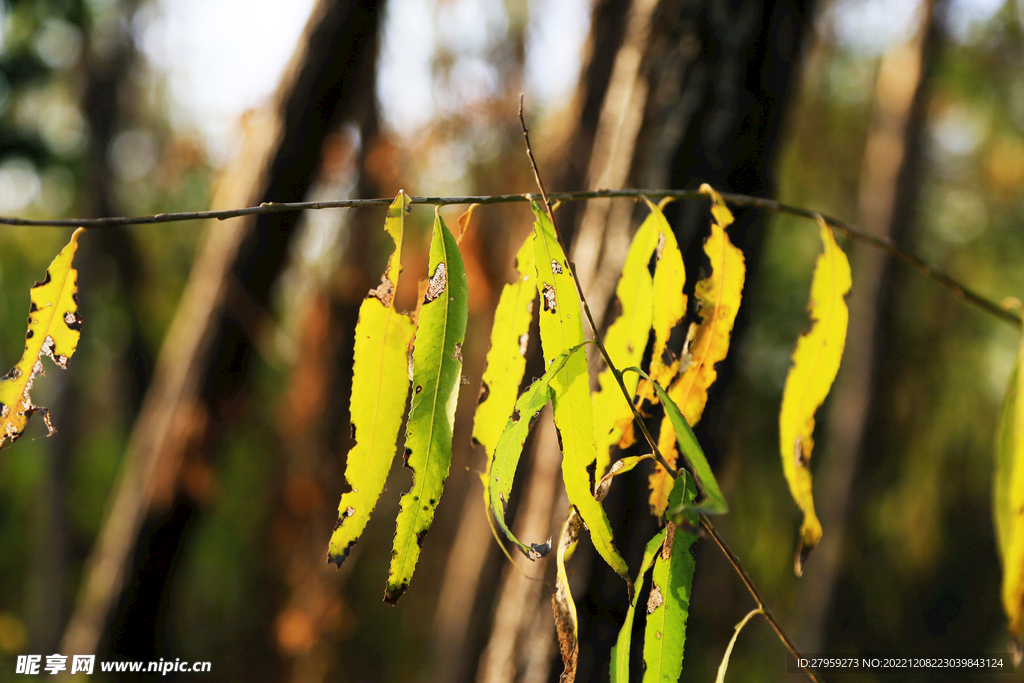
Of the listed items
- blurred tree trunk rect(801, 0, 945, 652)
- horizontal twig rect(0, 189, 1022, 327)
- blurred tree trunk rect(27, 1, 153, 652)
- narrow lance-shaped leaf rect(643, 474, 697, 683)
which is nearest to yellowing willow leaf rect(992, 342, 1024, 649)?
horizontal twig rect(0, 189, 1022, 327)

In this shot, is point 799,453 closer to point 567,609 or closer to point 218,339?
point 567,609

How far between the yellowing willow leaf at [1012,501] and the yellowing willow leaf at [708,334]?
0.85ft

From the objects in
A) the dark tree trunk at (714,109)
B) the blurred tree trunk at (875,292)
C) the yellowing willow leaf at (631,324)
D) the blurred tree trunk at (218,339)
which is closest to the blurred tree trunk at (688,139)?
the dark tree trunk at (714,109)

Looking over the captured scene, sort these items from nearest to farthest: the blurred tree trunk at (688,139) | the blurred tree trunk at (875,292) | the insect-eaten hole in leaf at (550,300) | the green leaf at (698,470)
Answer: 1. the green leaf at (698,470)
2. the insect-eaten hole in leaf at (550,300)
3. the blurred tree trunk at (688,139)
4. the blurred tree trunk at (875,292)

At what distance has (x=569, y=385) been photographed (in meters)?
0.40

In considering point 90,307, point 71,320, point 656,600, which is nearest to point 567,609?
point 656,600

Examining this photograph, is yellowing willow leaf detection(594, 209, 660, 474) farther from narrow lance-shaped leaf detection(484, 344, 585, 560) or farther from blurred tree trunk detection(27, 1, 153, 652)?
blurred tree trunk detection(27, 1, 153, 652)

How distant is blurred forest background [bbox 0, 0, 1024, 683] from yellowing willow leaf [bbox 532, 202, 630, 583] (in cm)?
28

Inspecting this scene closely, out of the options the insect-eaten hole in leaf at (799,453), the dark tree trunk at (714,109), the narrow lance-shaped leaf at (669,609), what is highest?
the dark tree trunk at (714,109)

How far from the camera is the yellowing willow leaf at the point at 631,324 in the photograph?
0.48 meters

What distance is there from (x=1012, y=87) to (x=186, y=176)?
510 cm

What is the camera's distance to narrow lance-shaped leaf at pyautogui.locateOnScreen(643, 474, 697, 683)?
1.34 ft

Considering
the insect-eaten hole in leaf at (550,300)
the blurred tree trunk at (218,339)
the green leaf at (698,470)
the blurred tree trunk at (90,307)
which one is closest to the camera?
the green leaf at (698,470)

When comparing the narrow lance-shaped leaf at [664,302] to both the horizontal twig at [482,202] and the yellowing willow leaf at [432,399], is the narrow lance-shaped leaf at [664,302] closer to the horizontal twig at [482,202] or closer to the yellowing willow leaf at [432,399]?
the horizontal twig at [482,202]
